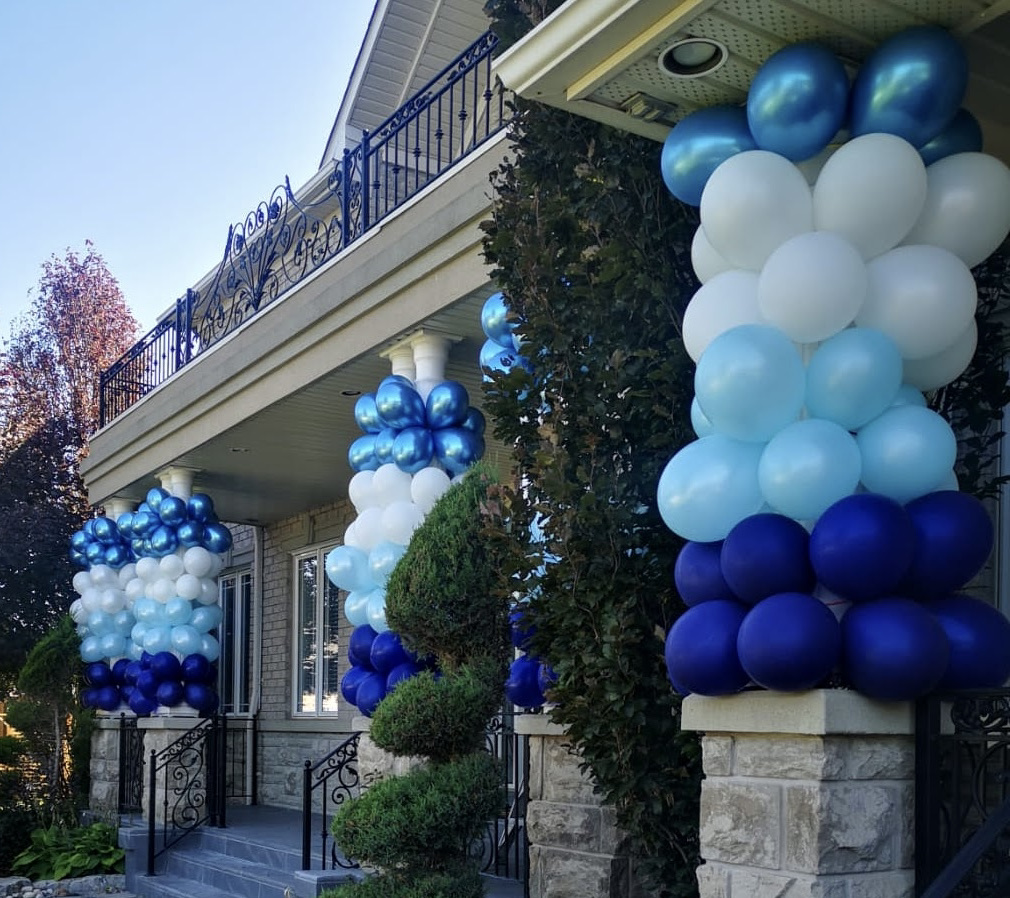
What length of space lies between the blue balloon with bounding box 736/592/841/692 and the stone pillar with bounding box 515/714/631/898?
181cm

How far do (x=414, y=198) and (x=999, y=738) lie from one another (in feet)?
18.5

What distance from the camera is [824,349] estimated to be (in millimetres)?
3621

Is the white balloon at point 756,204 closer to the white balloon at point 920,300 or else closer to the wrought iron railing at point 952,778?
the white balloon at point 920,300

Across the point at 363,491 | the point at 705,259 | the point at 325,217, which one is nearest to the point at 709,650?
the point at 705,259

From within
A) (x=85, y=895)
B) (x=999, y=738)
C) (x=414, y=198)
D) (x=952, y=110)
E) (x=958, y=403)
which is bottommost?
(x=85, y=895)

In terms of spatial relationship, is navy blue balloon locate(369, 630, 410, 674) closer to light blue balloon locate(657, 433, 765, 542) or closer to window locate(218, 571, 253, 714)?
light blue balloon locate(657, 433, 765, 542)

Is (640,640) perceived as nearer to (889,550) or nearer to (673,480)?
Answer: (673,480)

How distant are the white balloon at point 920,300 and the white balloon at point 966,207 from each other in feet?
0.36

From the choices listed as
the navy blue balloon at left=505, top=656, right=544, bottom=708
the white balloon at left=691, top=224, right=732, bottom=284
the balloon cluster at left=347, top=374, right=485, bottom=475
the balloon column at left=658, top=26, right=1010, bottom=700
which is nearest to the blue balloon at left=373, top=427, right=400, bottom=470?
the balloon cluster at left=347, top=374, right=485, bottom=475

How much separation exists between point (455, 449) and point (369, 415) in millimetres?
725

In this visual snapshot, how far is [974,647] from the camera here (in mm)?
3461

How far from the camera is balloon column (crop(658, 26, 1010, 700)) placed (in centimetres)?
337

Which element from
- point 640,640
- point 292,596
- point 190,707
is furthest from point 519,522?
point 292,596

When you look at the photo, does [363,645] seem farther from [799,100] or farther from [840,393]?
[799,100]
